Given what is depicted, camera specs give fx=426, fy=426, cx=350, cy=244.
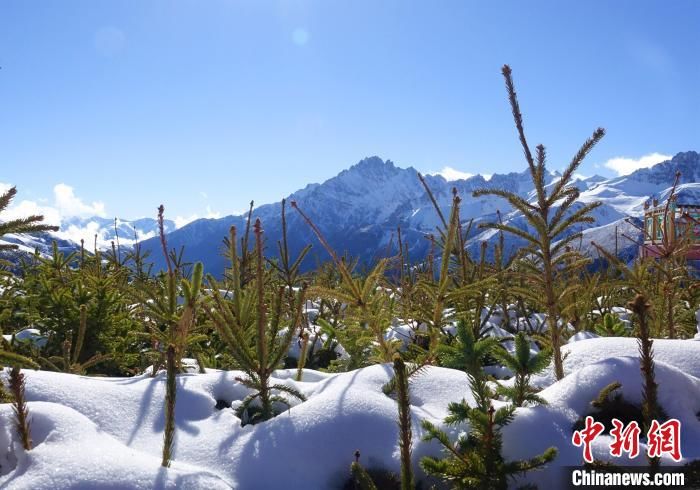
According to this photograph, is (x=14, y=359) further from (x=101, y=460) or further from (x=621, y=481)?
(x=621, y=481)

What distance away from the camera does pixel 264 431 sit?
2.54 meters

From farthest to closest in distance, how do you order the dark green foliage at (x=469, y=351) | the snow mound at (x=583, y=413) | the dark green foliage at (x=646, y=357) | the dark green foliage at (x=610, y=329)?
the dark green foliage at (x=610, y=329)
the dark green foliage at (x=469, y=351)
the snow mound at (x=583, y=413)
the dark green foliage at (x=646, y=357)

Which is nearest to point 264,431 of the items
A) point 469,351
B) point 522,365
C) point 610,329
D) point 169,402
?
point 169,402

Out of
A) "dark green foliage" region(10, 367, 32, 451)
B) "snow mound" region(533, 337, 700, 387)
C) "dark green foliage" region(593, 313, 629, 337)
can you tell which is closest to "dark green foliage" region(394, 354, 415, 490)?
"dark green foliage" region(10, 367, 32, 451)

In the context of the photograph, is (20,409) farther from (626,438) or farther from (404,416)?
(626,438)

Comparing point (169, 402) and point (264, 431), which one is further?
point (264, 431)

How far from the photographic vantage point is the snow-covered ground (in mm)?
2035

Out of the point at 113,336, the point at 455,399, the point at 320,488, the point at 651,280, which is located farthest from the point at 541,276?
the point at 113,336

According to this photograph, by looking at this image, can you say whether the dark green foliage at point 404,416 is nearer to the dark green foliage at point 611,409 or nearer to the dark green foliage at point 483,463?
the dark green foliage at point 483,463

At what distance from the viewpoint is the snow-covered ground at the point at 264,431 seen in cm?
204

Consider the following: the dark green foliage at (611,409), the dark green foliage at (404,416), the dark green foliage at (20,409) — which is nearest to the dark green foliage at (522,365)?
the dark green foliage at (611,409)

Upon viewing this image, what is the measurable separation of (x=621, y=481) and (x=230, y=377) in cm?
259

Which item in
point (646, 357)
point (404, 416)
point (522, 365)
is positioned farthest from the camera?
point (522, 365)

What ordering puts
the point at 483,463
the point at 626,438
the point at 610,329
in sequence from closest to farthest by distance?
the point at 483,463 → the point at 626,438 → the point at 610,329
